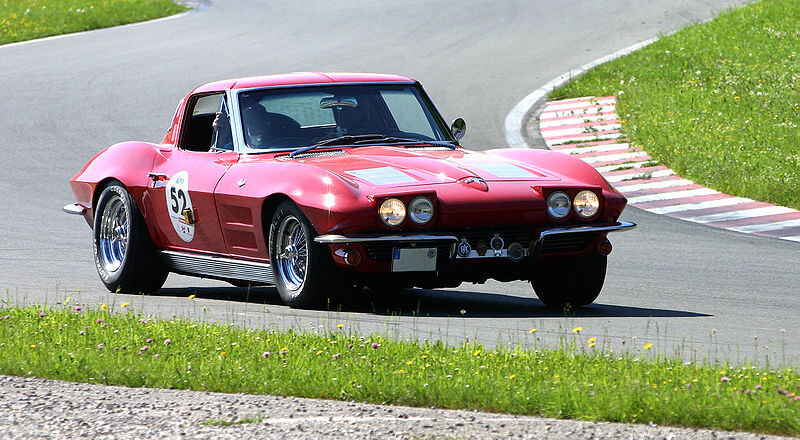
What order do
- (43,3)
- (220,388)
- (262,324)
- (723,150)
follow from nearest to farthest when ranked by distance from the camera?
(220,388) → (262,324) → (723,150) → (43,3)

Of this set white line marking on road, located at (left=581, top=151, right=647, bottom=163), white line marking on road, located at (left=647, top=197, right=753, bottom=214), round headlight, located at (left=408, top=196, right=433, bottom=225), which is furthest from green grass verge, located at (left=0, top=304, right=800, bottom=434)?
white line marking on road, located at (left=581, top=151, right=647, bottom=163)

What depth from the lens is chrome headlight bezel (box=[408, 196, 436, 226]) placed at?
7.62 metres

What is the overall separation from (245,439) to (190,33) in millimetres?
23070

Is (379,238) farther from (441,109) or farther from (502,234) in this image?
(441,109)

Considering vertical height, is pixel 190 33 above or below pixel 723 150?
above

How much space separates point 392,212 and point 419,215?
0.51ft

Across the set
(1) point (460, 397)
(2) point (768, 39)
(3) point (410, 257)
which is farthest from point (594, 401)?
(2) point (768, 39)

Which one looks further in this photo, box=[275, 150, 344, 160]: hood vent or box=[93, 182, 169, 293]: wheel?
box=[93, 182, 169, 293]: wheel

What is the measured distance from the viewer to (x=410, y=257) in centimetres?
770

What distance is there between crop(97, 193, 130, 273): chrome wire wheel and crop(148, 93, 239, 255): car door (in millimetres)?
422

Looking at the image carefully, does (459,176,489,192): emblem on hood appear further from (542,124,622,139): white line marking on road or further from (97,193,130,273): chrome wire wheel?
(542,124,622,139): white line marking on road

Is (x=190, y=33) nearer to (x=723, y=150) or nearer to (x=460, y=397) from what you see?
(x=723, y=150)

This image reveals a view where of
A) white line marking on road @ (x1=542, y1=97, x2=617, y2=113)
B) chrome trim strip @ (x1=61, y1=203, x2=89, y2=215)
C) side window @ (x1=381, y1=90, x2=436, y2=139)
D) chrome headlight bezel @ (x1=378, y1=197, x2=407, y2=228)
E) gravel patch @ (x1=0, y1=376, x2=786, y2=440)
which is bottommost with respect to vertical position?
gravel patch @ (x1=0, y1=376, x2=786, y2=440)

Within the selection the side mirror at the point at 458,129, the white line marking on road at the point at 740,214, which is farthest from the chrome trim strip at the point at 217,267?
the white line marking on road at the point at 740,214
